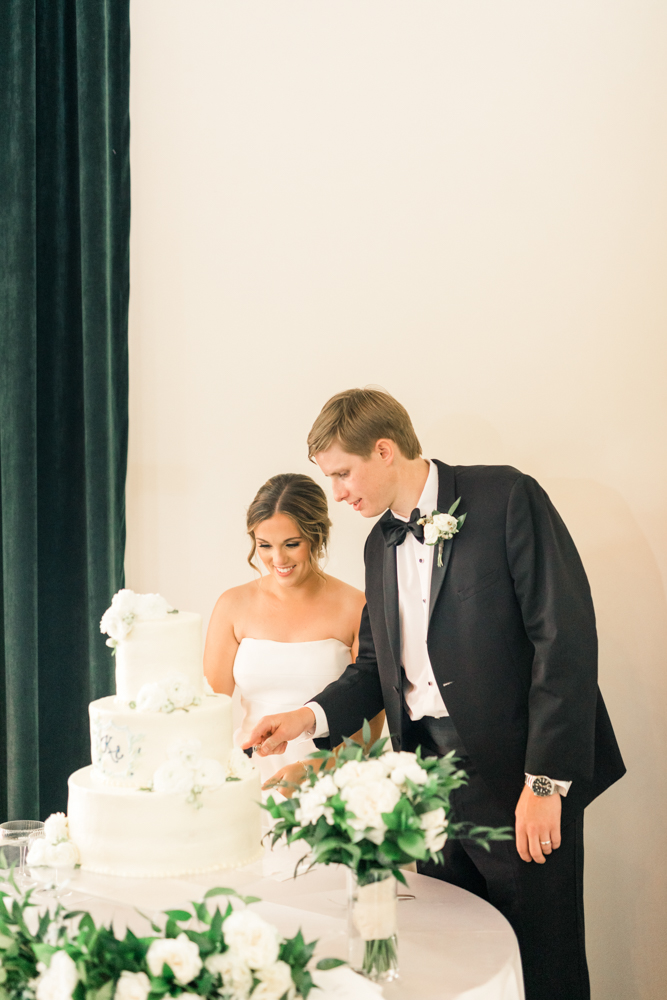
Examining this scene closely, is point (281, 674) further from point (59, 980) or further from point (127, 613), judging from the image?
point (59, 980)

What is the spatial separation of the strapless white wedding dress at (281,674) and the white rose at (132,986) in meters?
1.65

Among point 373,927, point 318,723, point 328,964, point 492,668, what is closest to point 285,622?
point 318,723

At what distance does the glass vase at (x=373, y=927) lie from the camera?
1.56 m

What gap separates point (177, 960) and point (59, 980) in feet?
0.58

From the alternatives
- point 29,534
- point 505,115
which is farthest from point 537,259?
point 29,534

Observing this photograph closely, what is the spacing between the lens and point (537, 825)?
6.98 feet

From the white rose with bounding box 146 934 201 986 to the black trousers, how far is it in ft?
3.78

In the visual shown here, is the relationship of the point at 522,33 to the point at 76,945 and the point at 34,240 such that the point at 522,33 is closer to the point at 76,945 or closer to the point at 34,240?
the point at 34,240

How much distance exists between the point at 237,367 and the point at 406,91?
1280 mm

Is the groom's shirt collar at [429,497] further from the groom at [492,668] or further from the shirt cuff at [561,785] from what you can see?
the shirt cuff at [561,785]

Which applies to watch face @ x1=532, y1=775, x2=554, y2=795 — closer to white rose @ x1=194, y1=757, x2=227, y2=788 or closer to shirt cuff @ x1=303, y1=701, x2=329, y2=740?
shirt cuff @ x1=303, y1=701, x2=329, y2=740

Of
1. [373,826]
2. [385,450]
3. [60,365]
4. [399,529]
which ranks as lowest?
[373,826]

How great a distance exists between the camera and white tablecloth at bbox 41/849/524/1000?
1.61 m

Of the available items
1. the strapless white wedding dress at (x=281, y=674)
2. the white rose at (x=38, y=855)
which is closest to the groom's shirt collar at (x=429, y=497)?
the strapless white wedding dress at (x=281, y=674)
